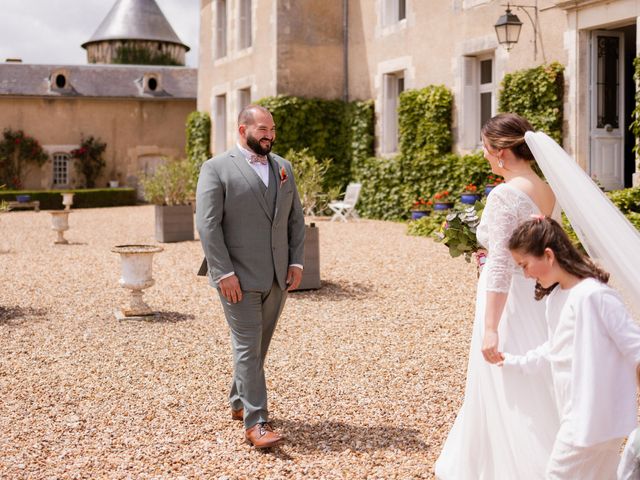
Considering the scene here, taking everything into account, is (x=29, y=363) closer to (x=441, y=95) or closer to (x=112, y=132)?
(x=441, y=95)

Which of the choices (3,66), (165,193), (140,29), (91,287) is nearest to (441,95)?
(165,193)

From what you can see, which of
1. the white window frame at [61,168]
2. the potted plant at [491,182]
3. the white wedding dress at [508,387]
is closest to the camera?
the white wedding dress at [508,387]

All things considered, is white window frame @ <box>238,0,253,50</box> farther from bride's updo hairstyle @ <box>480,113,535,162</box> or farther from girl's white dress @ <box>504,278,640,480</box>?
girl's white dress @ <box>504,278,640,480</box>

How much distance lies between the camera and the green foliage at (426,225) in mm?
12023

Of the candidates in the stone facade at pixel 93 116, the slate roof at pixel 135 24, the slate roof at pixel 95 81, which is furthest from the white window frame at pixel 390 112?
the slate roof at pixel 135 24

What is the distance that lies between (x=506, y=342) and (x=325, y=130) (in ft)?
48.0

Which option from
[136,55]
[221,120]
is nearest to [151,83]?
[221,120]

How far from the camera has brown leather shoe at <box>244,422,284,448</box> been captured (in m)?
3.41

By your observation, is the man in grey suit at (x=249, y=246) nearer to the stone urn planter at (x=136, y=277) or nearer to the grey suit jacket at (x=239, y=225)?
the grey suit jacket at (x=239, y=225)

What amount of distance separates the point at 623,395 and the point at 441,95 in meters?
11.9

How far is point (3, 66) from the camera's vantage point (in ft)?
86.0

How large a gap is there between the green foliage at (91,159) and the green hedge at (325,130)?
10587 millimetres

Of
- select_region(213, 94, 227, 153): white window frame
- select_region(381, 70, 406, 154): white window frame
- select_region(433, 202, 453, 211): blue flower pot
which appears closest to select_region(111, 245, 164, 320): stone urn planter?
select_region(433, 202, 453, 211): blue flower pot

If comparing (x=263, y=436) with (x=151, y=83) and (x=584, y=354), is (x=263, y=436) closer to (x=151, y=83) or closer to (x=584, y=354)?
(x=584, y=354)
